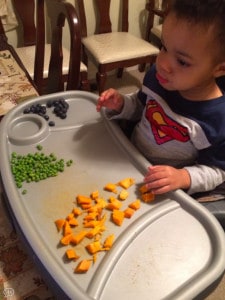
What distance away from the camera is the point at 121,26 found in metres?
2.19

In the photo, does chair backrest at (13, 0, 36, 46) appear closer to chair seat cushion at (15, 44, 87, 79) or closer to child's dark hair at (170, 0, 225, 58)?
chair seat cushion at (15, 44, 87, 79)

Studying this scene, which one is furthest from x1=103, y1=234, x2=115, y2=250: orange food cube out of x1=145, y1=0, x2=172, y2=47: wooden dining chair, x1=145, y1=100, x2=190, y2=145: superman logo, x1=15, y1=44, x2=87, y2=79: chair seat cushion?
x1=145, y1=0, x2=172, y2=47: wooden dining chair

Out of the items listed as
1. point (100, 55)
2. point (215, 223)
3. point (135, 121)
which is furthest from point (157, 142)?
point (100, 55)

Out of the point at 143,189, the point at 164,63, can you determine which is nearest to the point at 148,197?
the point at 143,189

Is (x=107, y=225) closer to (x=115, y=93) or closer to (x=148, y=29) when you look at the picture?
(x=115, y=93)

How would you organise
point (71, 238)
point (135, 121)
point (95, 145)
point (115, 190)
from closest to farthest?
point (71, 238), point (115, 190), point (95, 145), point (135, 121)

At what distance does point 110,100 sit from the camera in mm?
814

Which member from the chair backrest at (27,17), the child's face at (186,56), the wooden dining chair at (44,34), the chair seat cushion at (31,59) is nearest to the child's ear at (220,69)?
the child's face at (186,56)

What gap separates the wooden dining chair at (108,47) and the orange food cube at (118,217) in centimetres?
130

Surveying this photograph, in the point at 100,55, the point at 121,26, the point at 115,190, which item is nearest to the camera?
the point at 115,190

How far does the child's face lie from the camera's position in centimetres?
57

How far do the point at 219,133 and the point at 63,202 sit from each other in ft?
1.15

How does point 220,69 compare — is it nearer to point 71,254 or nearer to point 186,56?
point 186,56

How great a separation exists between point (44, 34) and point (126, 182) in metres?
0.85
